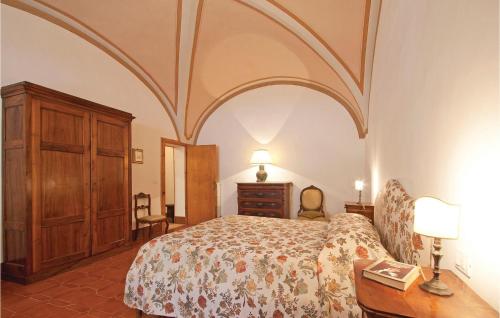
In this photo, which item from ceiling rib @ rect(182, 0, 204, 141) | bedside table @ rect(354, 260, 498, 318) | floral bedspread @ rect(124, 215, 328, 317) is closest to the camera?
bedside table @ rect(354, 260, 498, 318)

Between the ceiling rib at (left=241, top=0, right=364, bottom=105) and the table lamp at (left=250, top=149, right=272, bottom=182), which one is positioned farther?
the table lamp at (left=250, top=149, right=272, bottom=182)

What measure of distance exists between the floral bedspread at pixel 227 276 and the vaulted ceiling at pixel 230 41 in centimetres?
280

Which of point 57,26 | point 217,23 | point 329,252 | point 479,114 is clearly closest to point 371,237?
point 329,252

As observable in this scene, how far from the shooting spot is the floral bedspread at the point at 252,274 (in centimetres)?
157

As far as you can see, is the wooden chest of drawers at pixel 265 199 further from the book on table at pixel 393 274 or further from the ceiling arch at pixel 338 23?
the book on table at pixel 393 274

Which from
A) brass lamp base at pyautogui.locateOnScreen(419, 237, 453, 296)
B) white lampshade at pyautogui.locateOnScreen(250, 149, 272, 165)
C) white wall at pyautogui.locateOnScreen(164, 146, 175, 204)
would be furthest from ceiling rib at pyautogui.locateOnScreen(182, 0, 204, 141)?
brass lamp base at pyautogui.locateOnScreen(419, 237, 453, 296)

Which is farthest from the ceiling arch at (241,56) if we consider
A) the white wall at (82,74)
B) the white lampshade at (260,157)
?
the white lampshade at (260,157)

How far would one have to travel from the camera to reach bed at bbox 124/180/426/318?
5.15ft

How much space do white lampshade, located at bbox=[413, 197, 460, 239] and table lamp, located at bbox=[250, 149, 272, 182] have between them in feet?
13.5

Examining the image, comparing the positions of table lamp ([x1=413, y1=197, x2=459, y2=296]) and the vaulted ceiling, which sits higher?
the vaulted ceiling

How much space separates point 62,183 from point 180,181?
332 centimetres

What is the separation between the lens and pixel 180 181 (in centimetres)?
618

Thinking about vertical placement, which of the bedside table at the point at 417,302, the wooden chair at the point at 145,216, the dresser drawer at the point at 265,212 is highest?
the bedside table at the point at 417,302

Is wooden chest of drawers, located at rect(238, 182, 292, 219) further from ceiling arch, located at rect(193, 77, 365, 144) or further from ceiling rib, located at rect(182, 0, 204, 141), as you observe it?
ceiling rib, located at rect(182, 0, 204, 141)
